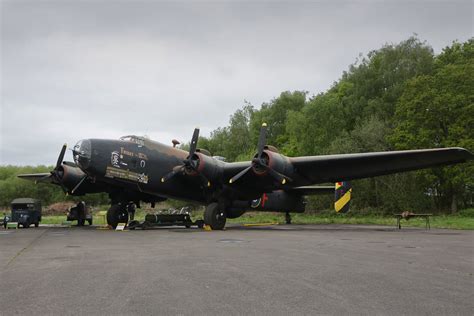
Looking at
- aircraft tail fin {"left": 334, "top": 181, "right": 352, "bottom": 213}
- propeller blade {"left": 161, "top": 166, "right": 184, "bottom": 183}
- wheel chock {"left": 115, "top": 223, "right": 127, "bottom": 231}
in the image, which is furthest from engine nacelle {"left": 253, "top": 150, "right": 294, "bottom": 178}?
aircraft tail fin {"left": 334, "top": 181, "right": 352, "bottom": 213}

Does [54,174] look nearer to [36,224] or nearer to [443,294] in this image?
[36,224]

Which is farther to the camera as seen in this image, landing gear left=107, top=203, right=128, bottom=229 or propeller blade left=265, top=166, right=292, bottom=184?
landing gear left=107, top=203, right=128, bottom=229

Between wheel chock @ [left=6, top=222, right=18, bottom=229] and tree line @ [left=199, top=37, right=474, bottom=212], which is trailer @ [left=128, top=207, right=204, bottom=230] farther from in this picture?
tree line @ [left=199, top=37, right=474, bottom=212]

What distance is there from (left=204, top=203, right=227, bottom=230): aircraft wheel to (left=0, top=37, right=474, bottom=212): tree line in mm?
21654

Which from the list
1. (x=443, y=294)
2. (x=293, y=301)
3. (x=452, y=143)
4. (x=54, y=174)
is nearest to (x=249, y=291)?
(x=293, y=301)

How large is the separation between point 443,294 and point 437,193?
39836 millimetres

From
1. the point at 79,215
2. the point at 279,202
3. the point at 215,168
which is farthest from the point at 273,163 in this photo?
the point at 79,215

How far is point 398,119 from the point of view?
42.8 m

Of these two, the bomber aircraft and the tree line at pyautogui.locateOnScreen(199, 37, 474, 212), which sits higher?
the tree line at pyautogui.locateOnScreen(199, 37, 474, 212)

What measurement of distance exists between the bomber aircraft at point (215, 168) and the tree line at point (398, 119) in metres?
17.7

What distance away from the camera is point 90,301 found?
5.39m

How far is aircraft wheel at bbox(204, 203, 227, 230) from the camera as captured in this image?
21672 millimetres

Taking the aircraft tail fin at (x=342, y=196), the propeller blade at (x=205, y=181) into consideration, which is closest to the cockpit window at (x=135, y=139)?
the propeller blade at (x=205, y=181)

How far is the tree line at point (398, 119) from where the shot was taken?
120 ft
